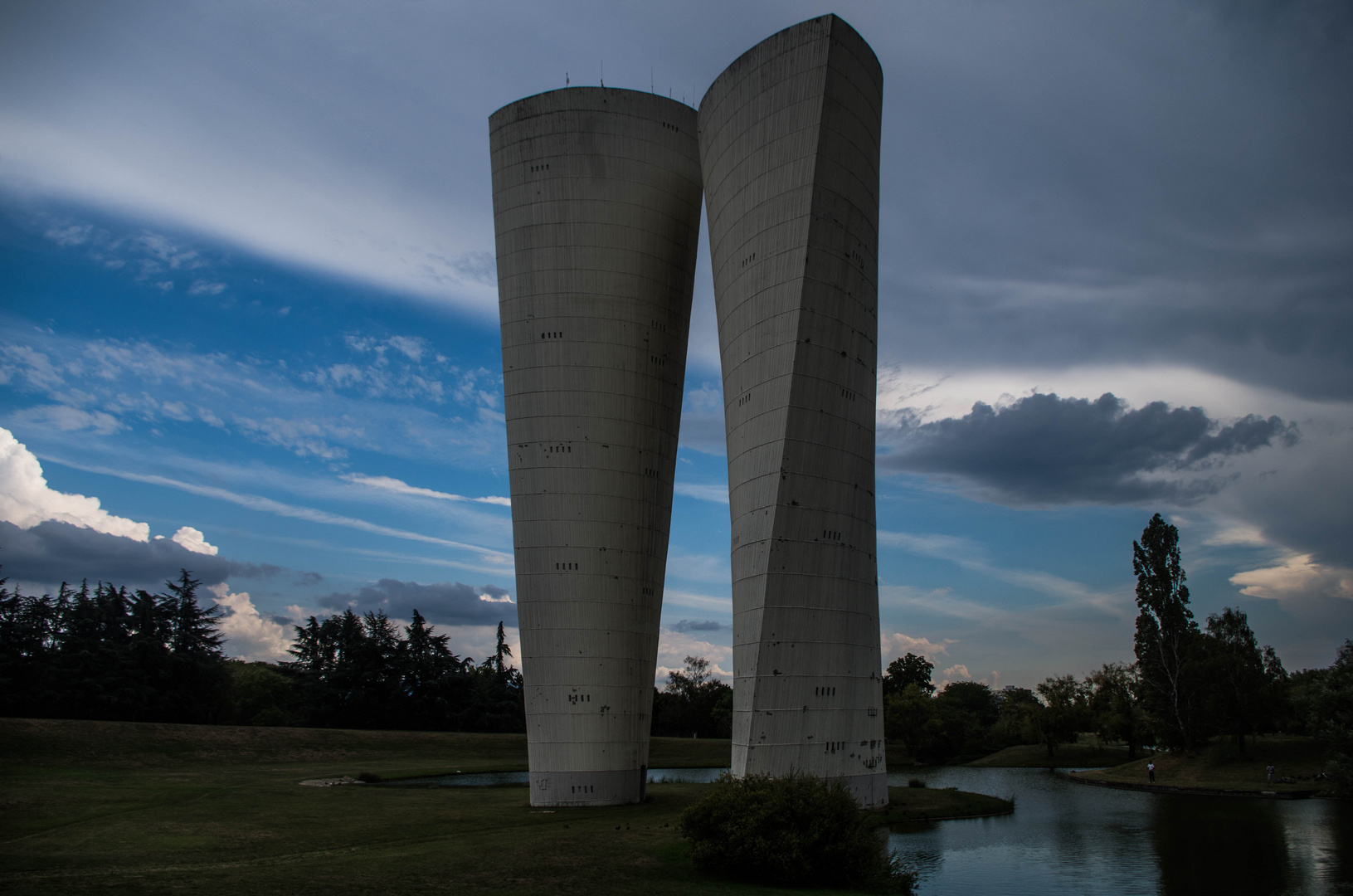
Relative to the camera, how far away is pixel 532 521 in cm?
3562

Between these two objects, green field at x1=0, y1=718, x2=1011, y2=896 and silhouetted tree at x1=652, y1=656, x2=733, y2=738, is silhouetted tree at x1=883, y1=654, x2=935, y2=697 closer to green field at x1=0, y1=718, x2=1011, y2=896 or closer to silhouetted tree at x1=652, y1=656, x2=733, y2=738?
silhouetted tree at x1=652, y1=656, x2=733, y2=738

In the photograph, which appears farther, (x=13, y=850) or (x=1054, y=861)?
(x=1054, y=861)

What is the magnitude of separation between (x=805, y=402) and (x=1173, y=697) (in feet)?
115

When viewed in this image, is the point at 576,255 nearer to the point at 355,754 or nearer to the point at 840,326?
the point at 840,326

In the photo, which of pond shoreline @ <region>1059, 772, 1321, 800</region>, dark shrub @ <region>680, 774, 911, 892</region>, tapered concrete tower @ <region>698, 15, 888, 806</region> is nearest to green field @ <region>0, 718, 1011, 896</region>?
dark shrub @ <region>680, 774, 911, 892</region>

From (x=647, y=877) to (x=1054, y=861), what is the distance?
1186cm

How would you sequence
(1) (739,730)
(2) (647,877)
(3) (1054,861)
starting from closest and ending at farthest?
(2) (647,877) → (3) (1054,861) → (1) (739,730)

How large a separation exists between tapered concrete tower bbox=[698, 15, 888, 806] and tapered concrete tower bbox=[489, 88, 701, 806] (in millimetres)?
7677

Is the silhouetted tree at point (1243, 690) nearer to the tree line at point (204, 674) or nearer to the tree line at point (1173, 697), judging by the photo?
the tree line at point (1173, 697)

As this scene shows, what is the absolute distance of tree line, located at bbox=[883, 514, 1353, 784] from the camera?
35688mm

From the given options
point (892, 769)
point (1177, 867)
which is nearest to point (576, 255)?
point (1177, 867)

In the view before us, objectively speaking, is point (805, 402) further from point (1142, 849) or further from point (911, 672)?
point (911, 672)

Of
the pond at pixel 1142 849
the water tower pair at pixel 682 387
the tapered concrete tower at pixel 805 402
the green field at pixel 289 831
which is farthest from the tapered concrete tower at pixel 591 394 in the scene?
the pond at pixel 1142 849

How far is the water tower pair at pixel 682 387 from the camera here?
89.3 feet
